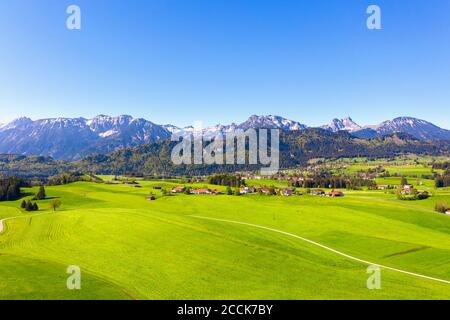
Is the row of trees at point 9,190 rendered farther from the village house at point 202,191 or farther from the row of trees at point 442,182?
the row of trees at point 442,182

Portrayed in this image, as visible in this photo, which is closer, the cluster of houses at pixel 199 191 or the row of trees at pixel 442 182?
the cluster of houses at pixel 199 191

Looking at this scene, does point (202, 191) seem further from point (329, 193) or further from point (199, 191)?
point (329, 193)

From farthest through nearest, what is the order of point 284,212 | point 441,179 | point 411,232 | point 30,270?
1. point 441,179
2. point 284,212
3. point 411,232
4. point 30,270

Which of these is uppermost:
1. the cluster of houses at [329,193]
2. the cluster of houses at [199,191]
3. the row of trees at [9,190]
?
the row of trees at [9,190]

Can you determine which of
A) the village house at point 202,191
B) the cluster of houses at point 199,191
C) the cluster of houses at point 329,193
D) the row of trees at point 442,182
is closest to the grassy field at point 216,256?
the cluster of houses at point 199,191

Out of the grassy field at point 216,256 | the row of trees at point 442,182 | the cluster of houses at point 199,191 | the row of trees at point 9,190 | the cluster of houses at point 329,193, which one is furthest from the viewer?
the row of trees at point 442,182

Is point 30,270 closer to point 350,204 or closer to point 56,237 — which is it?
point 56,237

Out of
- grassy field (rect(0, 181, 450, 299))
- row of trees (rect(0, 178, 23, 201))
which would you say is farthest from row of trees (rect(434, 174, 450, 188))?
row of trees (rect(0, 178, 23, 201))
